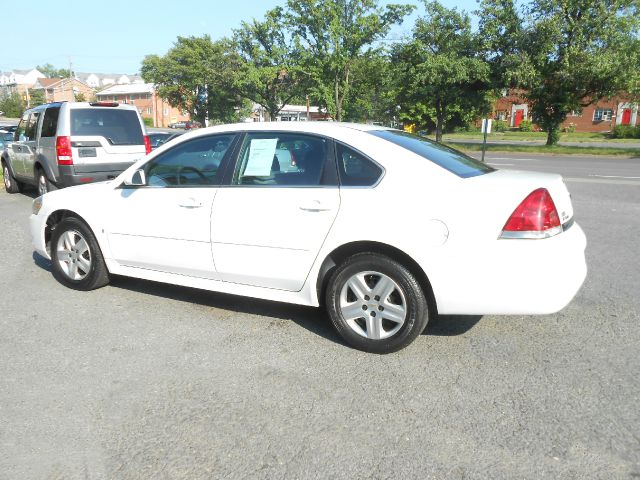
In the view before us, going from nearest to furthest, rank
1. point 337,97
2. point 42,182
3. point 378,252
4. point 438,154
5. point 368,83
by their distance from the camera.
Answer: point 378,252
point 438,154
point 42,182
point 337,97
point 368,83

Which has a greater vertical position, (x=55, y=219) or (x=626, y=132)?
(x=626, y=132)

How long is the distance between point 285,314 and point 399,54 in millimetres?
29953

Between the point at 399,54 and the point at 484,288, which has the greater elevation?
the point at 399,54

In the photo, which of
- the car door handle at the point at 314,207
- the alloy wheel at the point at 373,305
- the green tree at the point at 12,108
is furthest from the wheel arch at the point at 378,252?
the green tree at the point at 12,108

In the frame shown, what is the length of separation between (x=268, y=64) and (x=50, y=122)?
2901cm

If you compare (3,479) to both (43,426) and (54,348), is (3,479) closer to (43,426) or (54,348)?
(43,426)

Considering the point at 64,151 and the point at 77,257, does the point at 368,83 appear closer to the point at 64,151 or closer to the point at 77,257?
the point at 64,151

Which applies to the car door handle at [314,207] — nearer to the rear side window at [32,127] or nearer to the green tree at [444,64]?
the rear side window at [32,127]

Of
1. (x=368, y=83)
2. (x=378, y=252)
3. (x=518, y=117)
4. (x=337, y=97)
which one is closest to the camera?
(x=378, y=252)

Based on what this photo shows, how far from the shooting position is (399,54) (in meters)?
31.3

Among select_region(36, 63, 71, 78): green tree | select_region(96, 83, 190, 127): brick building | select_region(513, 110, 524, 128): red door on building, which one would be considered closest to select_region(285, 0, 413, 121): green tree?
select_region(513, 110, 524, 128): red door on building

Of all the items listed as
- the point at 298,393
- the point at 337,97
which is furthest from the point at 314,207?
the point at 337,97

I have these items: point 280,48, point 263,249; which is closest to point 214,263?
point 263,249

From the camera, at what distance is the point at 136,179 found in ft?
14.2
